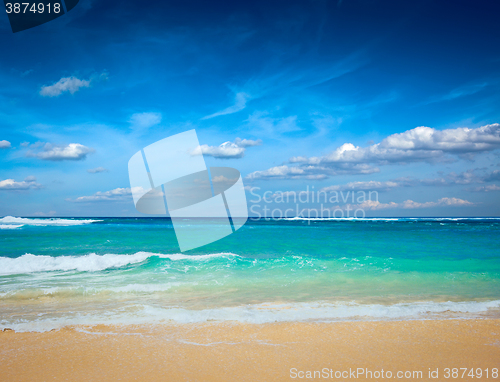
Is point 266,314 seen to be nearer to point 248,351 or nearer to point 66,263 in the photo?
point 248,351

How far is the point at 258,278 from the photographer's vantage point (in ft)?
29.9

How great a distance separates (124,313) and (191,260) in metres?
6.80

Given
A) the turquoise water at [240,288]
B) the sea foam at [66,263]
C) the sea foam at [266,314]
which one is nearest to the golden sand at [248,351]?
the sea foam at [266,314]

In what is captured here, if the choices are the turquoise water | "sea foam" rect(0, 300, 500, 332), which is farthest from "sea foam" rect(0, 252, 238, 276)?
"sea foam" rect(0, 300, 500, 332)

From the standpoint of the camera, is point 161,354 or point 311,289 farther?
point 311,289

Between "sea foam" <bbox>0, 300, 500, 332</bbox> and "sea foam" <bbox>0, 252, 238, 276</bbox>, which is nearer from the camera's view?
"sea foam" <bbox>0, 300, 500, 332</bbox>

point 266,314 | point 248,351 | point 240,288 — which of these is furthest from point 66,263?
point 248,351

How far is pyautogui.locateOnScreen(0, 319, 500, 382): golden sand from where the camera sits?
3418 mm

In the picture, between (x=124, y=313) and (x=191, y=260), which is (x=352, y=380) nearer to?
(x=124, y=313)

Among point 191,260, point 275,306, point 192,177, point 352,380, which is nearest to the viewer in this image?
point 352,380

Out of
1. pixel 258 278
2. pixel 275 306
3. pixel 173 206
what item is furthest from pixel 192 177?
pixel 275 306

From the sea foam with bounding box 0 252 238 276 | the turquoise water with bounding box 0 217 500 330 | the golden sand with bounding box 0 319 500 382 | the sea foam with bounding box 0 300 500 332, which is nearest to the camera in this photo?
the golden sand with bounding box 0 319 500 382

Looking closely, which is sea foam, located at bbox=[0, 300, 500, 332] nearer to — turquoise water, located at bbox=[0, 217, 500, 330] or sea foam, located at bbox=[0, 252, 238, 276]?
turquoise water, located at bbox=[0, 217, 500, 330]

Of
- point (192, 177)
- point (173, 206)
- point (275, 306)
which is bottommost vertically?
point (275, 306)
